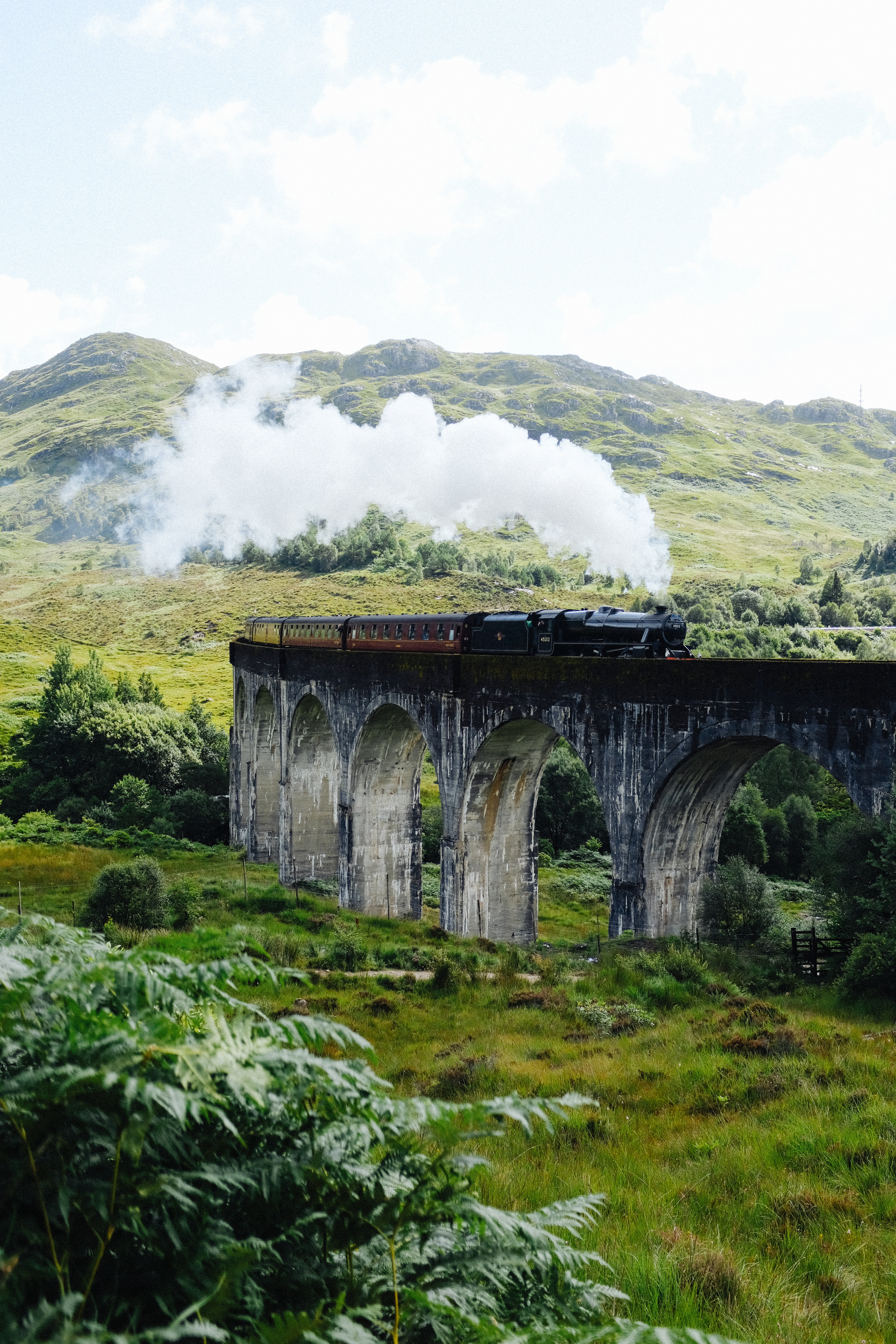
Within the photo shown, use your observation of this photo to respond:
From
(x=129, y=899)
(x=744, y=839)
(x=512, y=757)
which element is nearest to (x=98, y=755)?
(x=129, y=899)

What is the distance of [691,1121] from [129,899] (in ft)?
60.4

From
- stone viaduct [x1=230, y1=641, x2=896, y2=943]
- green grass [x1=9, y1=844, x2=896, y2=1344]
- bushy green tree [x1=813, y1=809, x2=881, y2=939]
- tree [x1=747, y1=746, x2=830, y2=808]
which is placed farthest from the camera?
tree [x1=747, y1=746, x2=830, y2=808]

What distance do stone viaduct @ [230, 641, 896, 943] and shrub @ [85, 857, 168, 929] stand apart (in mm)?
7216

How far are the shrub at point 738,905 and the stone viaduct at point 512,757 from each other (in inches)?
17.1

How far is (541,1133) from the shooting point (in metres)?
8.48

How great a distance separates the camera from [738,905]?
22094 mm

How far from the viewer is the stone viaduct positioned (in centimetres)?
1612

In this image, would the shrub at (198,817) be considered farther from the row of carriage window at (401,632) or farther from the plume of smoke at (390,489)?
the plume of smoke at (390,489)

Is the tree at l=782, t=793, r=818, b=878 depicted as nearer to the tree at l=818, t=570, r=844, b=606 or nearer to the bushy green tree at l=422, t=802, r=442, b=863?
the bushy green tree at l=422, t=802, r=442, b=863

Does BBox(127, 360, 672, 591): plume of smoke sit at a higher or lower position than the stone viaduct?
higher

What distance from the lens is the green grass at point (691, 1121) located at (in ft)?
15.7

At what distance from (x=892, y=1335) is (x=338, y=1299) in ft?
12.1

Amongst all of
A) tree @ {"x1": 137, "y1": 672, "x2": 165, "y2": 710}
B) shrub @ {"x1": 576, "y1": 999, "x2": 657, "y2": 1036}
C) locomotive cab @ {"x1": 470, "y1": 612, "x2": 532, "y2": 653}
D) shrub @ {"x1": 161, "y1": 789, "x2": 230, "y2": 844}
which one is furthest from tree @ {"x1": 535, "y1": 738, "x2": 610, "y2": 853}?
shrub @ {"x1": 576, "y1": 999, "x2": 657, "y2": 1036}

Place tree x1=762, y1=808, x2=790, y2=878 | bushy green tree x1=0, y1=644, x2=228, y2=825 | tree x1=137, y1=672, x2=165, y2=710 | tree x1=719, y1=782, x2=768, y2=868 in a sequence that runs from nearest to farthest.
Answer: tree x1=719, y1=782, x2=768, y2=868
tree x1=762, y1=808, x2=790, y2=878
bushy green tree x1=0, y1=644, x2=228, y2=825
tree x1=137, y1=672, x2=165, y2=710
